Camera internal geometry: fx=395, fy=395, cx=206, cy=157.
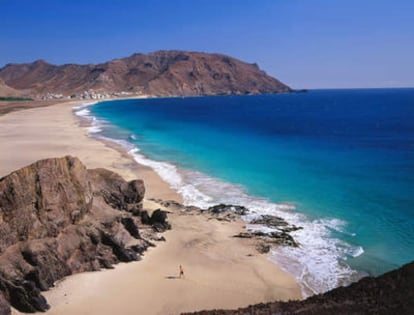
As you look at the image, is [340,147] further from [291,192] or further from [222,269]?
[222,269]

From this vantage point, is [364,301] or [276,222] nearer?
[364,301]

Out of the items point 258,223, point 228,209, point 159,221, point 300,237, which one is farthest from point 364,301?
point 228,209

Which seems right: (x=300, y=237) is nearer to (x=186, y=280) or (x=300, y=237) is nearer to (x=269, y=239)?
(x=269, y=239)

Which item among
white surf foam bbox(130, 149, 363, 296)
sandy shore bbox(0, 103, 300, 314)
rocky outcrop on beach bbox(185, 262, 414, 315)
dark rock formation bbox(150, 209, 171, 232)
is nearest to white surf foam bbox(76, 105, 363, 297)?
white surf foam bbox(130, 149, 363, 296)

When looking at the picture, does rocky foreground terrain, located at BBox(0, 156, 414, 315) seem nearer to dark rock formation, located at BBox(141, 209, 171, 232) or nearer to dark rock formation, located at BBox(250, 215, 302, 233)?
dark rock formation, located at BBox(141, 209, 171, 232)

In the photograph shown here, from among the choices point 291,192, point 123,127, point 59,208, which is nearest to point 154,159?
point 291,192

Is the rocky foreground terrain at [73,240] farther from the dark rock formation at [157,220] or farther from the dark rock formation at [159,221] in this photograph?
the dark rock formation at [157,220]
